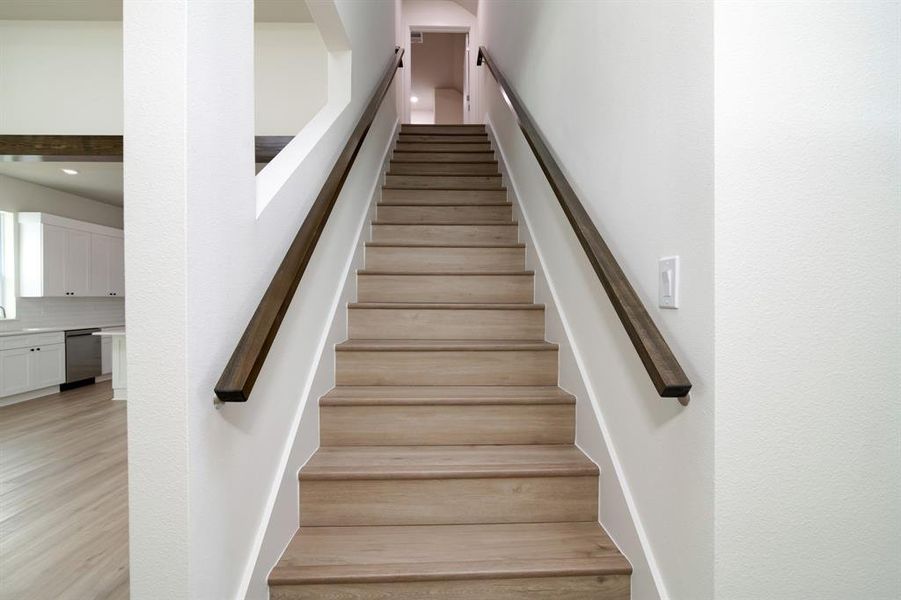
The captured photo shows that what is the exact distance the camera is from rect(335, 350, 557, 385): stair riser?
1978 millimetres

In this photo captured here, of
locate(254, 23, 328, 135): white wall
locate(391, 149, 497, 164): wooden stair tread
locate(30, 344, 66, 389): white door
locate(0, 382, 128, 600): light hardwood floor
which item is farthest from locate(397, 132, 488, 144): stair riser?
locate(30, 344, 66, 389): white door

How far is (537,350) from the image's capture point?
1994 mm

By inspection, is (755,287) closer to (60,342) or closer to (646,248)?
(646,248)

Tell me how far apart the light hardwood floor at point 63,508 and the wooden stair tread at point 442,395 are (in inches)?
43.4

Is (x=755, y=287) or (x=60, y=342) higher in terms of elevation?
(x=755, y=287)

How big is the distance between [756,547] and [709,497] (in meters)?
0.15

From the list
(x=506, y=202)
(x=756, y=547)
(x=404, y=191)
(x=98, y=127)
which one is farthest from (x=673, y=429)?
(x=98, y=127)

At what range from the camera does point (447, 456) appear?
1.63 metres

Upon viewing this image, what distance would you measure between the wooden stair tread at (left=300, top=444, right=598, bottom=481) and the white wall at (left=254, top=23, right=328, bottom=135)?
272 centimetres

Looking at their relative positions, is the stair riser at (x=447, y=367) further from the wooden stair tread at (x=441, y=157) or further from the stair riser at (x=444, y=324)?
the wooden stair tread at (x=441, y=157)

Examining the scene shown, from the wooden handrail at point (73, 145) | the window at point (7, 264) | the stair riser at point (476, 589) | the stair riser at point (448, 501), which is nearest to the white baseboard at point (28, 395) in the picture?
the window at point (7, 264)

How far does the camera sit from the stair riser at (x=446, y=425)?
1.75 meters

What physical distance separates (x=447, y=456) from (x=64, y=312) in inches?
283

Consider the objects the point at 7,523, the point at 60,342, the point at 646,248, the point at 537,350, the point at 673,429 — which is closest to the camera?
the point at 673,429
